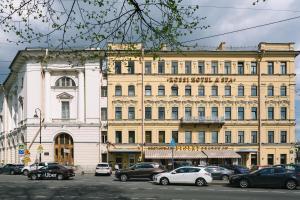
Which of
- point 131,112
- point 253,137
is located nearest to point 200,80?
point 131,112

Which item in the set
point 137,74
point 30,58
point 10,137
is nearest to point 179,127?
point 137,74

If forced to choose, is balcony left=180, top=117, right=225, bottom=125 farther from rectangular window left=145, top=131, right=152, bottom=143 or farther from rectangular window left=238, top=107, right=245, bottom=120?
rectangular window left=145, top=131, right=152, bottom=143

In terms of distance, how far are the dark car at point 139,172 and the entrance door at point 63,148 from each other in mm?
23680

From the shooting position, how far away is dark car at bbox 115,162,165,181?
38.4m

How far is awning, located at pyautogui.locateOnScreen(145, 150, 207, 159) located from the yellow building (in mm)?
166

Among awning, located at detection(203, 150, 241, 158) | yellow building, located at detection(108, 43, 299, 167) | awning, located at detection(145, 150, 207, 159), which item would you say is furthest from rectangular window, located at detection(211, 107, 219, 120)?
awning, located at detection(145, 150, 207, 159)

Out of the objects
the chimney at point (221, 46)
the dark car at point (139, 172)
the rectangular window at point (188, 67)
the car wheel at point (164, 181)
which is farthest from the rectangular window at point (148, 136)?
the car wheel at point (164, 181)

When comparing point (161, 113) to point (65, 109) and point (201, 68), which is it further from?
point (65, 109)

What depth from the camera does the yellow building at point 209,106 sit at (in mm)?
61688

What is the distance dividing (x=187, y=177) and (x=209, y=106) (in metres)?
30.1

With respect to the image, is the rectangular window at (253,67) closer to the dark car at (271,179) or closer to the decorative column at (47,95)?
the decorative column at (47,95)

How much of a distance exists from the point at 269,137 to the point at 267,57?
9912 mm

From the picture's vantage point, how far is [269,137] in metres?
62.4

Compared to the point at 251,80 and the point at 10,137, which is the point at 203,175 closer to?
the point at 251,80
